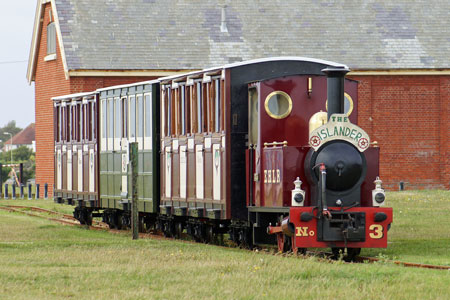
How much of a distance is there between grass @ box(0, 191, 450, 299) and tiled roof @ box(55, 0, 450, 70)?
19.5 meters

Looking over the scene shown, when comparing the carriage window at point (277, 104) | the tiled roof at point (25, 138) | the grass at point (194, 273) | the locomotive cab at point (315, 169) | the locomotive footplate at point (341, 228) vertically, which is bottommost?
the grass at point (194, 273)

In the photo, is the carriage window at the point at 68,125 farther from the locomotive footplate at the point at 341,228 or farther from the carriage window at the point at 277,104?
the locomotive footplate at the point at 341,228

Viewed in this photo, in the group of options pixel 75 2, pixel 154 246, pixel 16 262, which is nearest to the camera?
pixel 16 262

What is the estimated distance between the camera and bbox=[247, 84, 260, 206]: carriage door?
16.4 m

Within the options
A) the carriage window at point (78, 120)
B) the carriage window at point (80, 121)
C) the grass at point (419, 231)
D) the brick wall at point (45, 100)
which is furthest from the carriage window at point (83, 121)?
the brick wall at point (45, 100)

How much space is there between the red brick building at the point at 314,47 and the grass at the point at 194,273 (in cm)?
1996

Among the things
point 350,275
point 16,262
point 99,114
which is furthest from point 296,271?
point 99,114

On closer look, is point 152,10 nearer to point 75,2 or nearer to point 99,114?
point 75,2

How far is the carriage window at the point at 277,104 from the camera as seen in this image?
16.1m

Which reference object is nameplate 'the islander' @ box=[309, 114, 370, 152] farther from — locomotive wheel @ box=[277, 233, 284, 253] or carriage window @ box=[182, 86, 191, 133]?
carriage window @ box=[182, 86, 191, 133]

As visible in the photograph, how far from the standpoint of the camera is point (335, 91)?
15227 mm

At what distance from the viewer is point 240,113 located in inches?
667

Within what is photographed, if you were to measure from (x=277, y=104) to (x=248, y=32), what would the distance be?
23699mm

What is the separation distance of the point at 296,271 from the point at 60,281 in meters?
2.74
